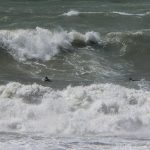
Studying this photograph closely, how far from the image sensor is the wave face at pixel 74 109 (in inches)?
548

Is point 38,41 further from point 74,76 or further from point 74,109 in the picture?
point 74,109

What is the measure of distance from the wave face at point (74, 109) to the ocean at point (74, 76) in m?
0.02

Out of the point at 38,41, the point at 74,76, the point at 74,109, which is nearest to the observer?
the point at 74,109

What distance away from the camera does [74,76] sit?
18047 millimetres

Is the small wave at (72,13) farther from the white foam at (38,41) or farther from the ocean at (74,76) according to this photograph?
the white foam at (38,41)

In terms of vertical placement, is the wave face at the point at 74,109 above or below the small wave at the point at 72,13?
below

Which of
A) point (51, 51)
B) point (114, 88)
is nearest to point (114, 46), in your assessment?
point (51, 51)

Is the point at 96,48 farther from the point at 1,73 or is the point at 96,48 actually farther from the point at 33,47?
the point at 1,73

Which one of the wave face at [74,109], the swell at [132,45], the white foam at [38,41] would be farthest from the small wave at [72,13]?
the wave face at [74,109]

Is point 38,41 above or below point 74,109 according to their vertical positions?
above

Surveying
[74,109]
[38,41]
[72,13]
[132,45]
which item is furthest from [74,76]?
[72,13]

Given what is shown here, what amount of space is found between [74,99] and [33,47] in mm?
6347

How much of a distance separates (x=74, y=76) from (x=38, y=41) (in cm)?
415

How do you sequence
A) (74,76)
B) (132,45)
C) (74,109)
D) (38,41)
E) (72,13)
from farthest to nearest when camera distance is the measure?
(72,13) → (132,45) → (38,41) → (74,76) → (74,109)
